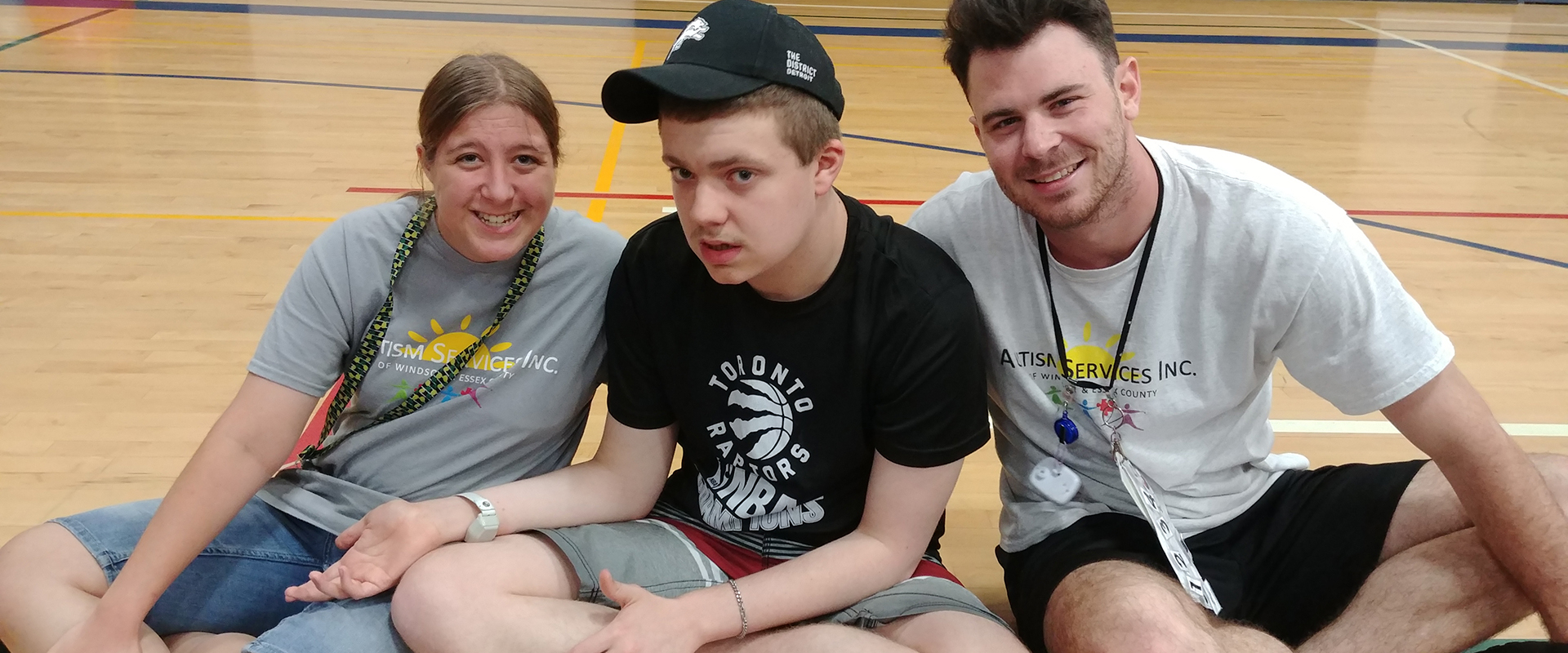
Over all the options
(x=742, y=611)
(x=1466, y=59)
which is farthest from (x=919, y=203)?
(x=1466, y=59)

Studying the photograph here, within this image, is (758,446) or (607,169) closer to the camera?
(758,446)

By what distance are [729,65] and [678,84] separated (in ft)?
0.27

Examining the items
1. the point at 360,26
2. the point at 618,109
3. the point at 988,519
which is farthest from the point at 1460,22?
the point at 618,109

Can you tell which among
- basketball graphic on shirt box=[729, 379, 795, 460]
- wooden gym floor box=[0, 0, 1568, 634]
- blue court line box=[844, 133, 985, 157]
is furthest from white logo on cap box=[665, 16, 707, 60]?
blue court line box=[844, 133, 985, 157]

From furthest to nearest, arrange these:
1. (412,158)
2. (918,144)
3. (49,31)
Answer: (49,31), (918,144), (412,158)

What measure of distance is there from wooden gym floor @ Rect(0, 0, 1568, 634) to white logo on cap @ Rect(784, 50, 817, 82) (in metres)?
1.14

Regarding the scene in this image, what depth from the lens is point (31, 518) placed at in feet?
7.75

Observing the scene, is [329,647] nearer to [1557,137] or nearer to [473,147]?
[473,147]

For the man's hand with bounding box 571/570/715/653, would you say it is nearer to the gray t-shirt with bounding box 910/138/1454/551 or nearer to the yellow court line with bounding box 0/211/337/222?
the gray t-shirt with bounding box 910/138/1454/551

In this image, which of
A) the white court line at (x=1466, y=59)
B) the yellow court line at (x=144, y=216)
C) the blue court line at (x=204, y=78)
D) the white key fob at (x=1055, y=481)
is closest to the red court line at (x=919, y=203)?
the yellow court line at (x=144, y=216)

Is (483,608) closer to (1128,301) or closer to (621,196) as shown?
(1128,301)

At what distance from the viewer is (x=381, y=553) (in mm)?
1735

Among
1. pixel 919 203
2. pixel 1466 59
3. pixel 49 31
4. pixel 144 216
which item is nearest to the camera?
pixel 144 216

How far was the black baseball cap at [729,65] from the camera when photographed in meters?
1.58
